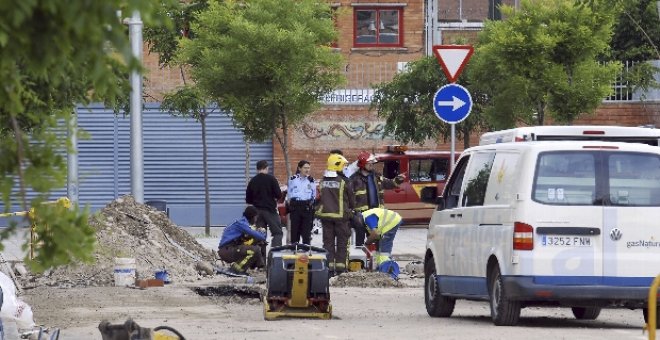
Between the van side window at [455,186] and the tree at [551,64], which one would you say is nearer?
the van side window at [455,186]

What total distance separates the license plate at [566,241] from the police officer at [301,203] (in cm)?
1060

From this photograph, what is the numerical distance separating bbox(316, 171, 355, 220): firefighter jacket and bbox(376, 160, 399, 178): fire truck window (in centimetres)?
1607

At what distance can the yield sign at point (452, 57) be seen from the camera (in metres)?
21.1

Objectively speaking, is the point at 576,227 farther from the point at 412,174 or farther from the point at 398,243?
the point at 412,174

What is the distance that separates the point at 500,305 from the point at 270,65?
1582 cm

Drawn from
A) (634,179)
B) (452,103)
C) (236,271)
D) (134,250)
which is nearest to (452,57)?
(452,103)

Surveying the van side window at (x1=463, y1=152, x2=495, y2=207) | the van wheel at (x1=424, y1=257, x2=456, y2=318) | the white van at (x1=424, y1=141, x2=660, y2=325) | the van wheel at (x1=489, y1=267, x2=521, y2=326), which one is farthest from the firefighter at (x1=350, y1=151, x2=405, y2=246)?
the white van at (x1=424, y1=141, x2=660, y2=325)

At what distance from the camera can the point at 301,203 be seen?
2397 centimetres

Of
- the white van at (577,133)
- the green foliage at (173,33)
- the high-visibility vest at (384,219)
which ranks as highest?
the green foliage at (173,33)

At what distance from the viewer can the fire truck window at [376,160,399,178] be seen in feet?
123

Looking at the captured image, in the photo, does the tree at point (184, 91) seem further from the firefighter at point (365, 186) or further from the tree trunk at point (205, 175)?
the firefighter at point (365, 186)

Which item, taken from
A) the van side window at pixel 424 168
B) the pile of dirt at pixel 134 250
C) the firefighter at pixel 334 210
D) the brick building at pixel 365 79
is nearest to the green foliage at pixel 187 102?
the brick building at pixel 365 79

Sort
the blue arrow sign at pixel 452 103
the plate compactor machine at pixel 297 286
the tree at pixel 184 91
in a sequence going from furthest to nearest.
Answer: the tree at pixel 184 91 → the blue arrow sign at pixel 452 103 → the plate compactor machine at pixel 297 286

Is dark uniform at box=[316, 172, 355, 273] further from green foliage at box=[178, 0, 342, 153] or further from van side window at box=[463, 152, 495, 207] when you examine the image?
green foliage at box=[178, 0, 342, 153]
